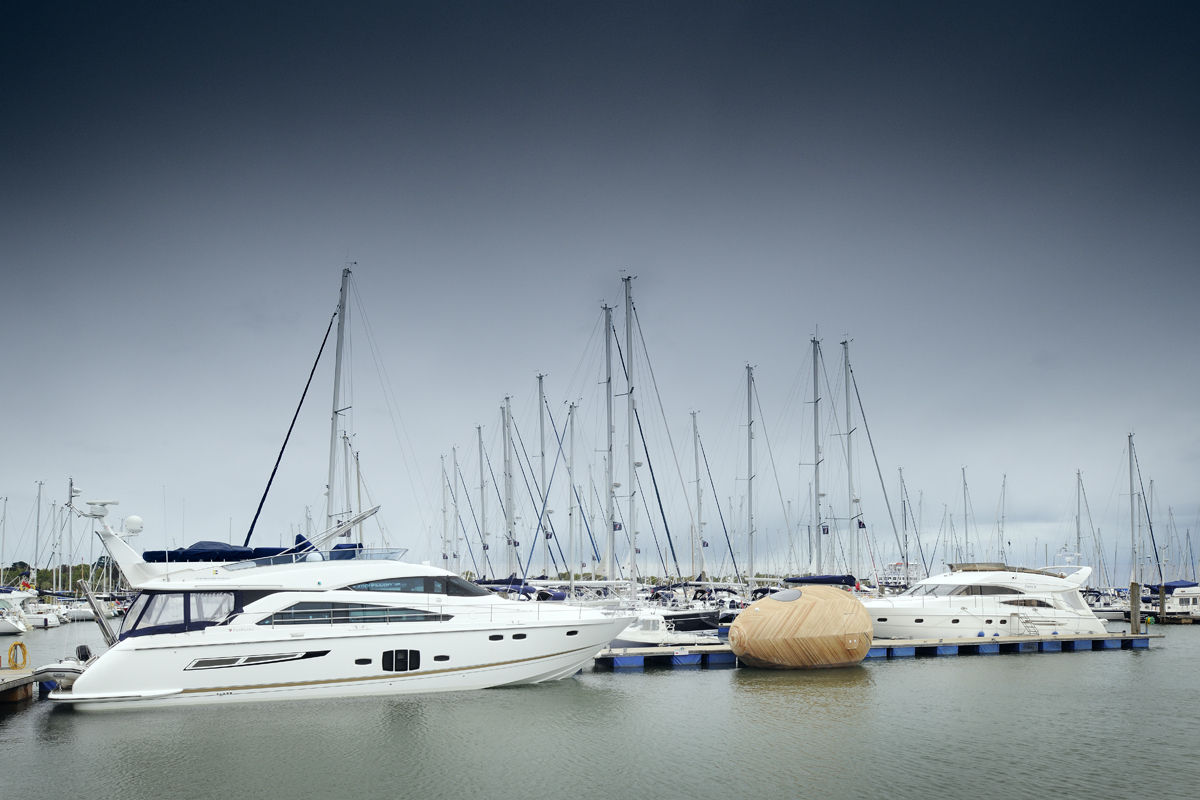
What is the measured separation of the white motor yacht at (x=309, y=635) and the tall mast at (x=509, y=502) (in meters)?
23.8

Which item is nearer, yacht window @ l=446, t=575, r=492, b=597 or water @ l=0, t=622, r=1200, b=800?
water @ l=0, t=622, r=1200, b=800

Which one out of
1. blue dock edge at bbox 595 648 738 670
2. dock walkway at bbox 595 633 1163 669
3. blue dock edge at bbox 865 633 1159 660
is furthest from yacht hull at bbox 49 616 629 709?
blue dock edge at bbox 865 633 1159 660

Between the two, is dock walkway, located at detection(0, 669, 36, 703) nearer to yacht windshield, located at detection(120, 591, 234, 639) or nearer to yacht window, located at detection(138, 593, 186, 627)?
yacht windshield, located at detection(120, 591, 234, 639)

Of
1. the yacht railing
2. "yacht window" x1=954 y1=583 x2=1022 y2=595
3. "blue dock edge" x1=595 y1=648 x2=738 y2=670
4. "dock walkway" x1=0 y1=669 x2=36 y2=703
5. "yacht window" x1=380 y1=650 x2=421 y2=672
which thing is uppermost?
the yacht railing

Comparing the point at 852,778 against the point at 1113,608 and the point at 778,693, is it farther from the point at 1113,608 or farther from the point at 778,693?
the point at 1113,608

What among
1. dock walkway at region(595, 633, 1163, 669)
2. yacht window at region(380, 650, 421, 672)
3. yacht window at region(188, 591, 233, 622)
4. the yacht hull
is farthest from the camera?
dock walkway at region(595, 633, 1163, 669)

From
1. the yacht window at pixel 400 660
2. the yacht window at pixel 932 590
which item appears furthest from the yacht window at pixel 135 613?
the yacht window at pixel 932 590

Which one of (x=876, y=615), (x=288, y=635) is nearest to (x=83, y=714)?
(x=288, y=635)

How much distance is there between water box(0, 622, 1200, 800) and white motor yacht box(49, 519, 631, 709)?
1.85ft

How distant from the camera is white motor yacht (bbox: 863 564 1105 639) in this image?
3584 centimetres

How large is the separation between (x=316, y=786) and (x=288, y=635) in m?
6.93

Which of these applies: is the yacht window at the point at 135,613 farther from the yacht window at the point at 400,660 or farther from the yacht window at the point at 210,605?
the yacht window at the point at 400,660

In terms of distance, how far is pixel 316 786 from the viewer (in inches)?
613

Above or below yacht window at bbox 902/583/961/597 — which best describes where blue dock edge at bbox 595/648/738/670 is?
below
